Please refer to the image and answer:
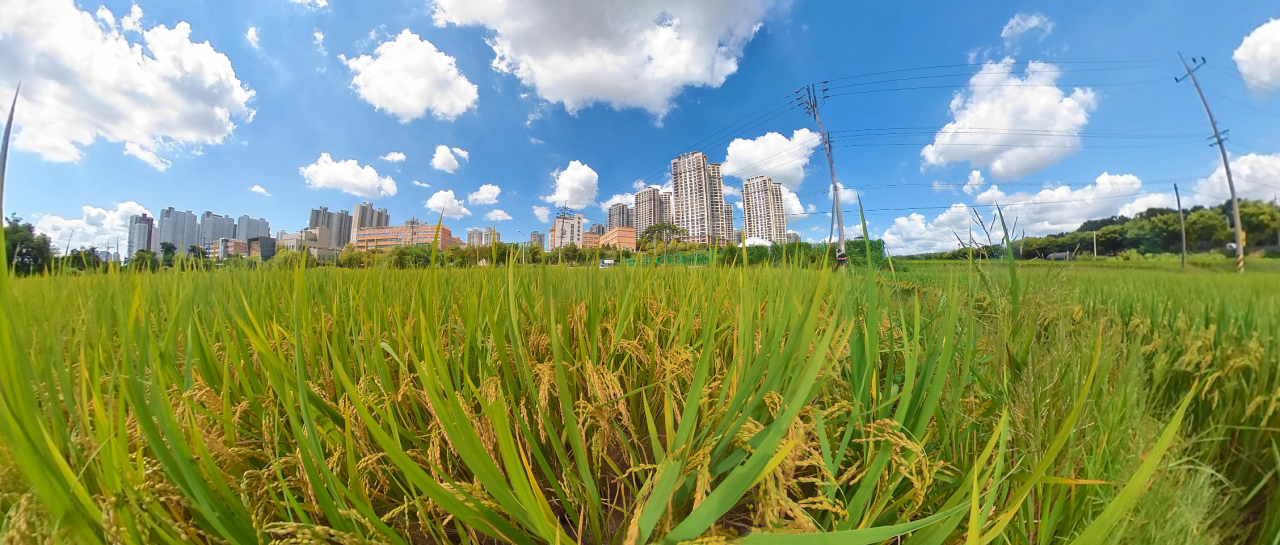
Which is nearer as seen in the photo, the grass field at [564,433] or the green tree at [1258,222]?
the grass field at [564,433]

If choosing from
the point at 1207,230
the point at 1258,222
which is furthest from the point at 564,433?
the point at 1207,230

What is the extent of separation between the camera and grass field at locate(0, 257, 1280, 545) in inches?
14.1

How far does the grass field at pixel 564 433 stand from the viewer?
36cm

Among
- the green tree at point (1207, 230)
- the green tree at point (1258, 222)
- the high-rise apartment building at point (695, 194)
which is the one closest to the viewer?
the green tree at point (1258, 222)

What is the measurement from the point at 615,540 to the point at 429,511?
0.23 m

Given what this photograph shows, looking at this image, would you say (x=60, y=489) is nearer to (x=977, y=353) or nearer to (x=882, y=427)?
(x=882, y=427)

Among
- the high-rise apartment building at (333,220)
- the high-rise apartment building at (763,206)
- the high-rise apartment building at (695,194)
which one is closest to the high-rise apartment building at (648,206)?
the high-rise apartment building at (695,194)

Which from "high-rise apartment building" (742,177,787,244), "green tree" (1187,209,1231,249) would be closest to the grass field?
"high-rise apartment building" (742,177,787,244)

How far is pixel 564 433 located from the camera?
55cm

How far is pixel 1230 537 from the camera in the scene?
125 centimetres

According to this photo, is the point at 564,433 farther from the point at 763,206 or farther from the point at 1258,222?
the point at 763,206

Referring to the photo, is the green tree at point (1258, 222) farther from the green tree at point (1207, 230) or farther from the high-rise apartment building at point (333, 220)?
the high-rise apartment building at point (333, 220)

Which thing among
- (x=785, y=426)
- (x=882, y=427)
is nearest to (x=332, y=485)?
(x=785, y=426)

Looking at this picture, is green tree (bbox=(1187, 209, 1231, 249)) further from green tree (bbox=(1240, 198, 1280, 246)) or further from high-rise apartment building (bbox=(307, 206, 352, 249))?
high-rise apartment building (bbox=(307, 206, 352, 249))
